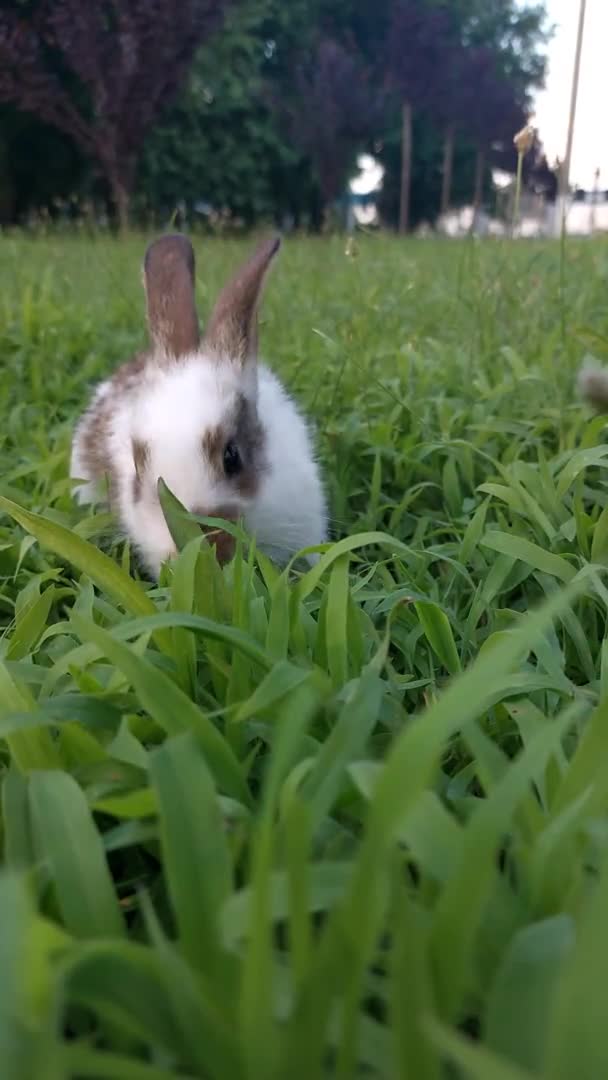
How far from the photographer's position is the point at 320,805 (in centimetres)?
101

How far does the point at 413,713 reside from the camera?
151cm

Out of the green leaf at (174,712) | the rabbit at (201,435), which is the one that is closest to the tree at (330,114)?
the rabbit at (201,435)

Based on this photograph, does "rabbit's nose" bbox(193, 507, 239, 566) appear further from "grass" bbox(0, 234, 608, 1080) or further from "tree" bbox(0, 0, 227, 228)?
"tree" bbox(0, 0, 227, 228)

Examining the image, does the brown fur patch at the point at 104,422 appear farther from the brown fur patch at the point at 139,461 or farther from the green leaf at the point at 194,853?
the green leaf at the point at 194,853

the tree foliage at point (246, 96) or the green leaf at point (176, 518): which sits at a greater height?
the tree foliage at point (246, 96)

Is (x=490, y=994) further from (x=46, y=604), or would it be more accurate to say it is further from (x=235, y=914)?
(x=46, y=604)

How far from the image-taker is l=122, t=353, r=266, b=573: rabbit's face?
2248 mm

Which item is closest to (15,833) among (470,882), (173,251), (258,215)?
(470,882)

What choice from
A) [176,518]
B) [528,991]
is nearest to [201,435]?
[176,518]

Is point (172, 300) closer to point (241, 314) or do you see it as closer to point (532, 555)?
point (241, 314)

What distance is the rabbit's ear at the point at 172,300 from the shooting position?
110 inches

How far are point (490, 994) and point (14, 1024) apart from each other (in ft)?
1.35

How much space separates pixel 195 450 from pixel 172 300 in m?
0.76

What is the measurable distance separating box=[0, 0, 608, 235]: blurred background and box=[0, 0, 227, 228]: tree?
0.03 metres
